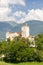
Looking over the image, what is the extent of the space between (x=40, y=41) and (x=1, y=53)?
1375 cm

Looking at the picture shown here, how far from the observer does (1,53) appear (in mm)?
85562

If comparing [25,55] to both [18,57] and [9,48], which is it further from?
[9,48]

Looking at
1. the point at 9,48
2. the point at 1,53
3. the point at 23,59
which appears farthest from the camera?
the point at 1,53

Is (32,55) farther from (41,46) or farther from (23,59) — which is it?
(41,46)

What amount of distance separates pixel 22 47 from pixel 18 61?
18.7 feet

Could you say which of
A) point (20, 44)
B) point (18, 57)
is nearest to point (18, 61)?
point (18, 57)

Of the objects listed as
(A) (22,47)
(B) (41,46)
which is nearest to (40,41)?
(B) (41,46)

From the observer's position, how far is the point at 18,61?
75.2 m

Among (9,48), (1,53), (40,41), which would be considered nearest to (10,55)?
(9,48)

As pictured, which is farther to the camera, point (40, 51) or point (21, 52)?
point (40, 51)

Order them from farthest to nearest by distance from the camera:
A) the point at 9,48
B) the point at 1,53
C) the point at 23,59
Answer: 1. the point at 1,53
2. the point at 9,48
3. the point at 23,59

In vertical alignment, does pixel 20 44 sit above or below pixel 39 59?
above

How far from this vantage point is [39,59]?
76.6 m

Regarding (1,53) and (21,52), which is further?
(1,53)
